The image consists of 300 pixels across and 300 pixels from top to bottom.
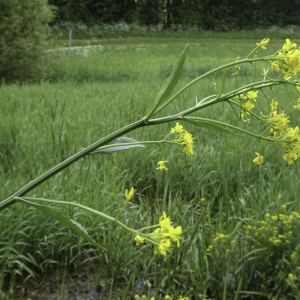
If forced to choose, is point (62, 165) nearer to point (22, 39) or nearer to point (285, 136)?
point (285, 136)

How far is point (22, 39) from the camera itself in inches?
183

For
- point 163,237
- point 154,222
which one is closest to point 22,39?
point 154,222

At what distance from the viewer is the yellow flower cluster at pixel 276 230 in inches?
43.8

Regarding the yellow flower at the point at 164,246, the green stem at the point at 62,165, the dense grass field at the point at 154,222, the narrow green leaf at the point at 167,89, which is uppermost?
the narrow green leaf at the point at 167,89

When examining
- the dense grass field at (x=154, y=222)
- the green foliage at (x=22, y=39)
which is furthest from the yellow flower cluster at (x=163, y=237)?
the green foliage at (x=22, y=39)

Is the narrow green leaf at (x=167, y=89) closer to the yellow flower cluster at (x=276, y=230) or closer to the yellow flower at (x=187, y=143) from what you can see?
the yellow flower at (x=187, y=143)

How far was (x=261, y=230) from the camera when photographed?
114cm

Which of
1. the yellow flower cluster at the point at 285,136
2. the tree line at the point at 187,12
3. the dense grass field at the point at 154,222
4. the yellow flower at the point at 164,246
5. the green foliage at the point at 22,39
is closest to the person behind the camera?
the yellow flower at the point at 164,246

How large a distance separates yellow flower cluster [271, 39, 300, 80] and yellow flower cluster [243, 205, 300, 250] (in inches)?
33.9

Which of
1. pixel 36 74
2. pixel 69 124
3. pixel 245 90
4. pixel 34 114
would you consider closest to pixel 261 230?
pixel 245 90

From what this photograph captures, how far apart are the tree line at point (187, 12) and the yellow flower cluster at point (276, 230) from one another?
1586 cm

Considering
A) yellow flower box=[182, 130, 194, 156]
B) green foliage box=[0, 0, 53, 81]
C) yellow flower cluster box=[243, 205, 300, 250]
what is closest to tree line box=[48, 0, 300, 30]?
green foliage box=[0, 0, 53, 81]

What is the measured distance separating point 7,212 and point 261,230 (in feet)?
3.18

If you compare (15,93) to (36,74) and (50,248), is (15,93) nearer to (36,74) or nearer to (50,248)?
(36,74)
